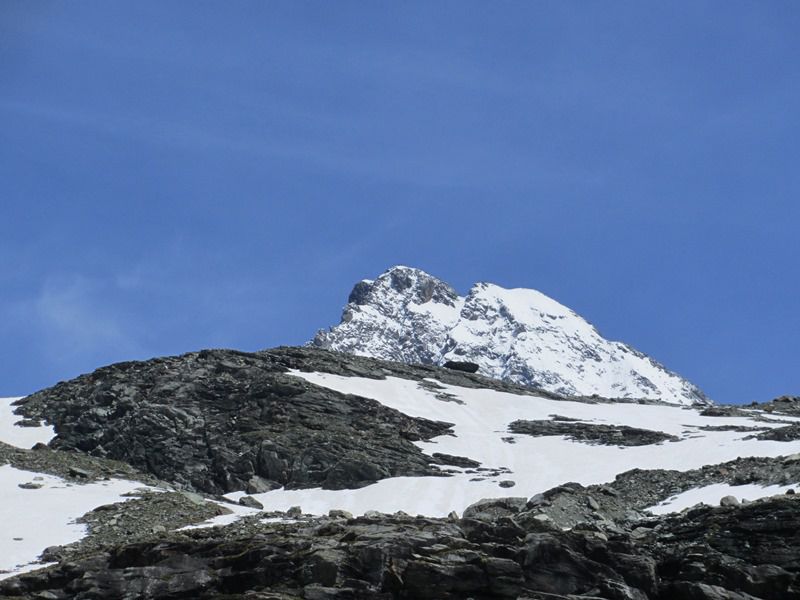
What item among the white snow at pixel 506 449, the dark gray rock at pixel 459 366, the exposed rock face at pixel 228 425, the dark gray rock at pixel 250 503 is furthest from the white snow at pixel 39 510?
the dark gray rock at pixel 459 366

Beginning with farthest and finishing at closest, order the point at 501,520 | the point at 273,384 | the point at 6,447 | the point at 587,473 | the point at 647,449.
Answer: the point at 273,384 < the point at 647,449 < the point at 587,473 < the point at 6,447 < the point at 501,520

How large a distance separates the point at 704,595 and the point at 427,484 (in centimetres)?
3668

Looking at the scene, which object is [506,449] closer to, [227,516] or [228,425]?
[228,425]

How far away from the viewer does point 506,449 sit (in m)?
71.6

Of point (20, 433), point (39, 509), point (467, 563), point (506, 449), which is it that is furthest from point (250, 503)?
point (467, 563)

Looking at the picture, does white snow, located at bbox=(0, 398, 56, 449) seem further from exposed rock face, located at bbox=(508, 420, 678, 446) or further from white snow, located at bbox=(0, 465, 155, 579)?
exposed rock face, located at bbox=(508, 420, 678, 446)

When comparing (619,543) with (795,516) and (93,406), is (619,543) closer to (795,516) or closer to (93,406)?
(795,516)

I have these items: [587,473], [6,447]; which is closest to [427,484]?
[587,473]

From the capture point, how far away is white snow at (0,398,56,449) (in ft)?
222

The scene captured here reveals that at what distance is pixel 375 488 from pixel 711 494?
20.4 meters

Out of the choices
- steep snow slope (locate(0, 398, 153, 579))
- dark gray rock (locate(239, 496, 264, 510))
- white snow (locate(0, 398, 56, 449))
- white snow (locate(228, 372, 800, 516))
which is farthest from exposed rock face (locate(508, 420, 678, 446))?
steep snow slope (locate(0, 398, 153, 579))

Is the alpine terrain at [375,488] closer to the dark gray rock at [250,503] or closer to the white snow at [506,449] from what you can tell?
the white snow at [506,449]

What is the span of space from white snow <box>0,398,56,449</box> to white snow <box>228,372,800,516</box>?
54.3ft

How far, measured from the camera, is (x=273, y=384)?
75.7 m
